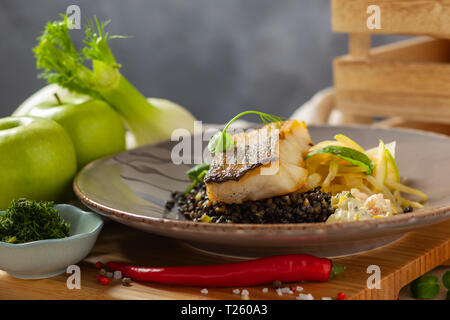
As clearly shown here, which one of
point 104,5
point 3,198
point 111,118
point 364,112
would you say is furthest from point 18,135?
point 104,5

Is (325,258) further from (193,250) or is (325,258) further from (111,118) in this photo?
(111,118)

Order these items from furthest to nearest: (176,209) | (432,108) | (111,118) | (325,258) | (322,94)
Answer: (322,94) → (432,108) → (111,118) → (176,209) → (325,258)

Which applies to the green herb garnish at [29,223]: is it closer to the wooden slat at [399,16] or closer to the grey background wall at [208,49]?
the wooden slat at [399,16]

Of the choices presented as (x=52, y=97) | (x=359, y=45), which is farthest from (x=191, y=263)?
(x=359, y=45)

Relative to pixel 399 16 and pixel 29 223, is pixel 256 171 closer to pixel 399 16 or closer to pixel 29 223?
pixel 29 223

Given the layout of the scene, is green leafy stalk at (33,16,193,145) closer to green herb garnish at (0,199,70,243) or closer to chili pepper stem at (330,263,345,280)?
green herb garnish at (0,199,70,243)
